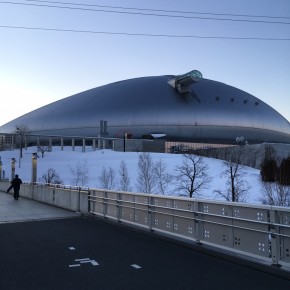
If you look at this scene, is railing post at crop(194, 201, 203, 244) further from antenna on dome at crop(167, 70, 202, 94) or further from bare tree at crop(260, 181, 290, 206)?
antenna on dome at crop(167, 70, 202, 94)

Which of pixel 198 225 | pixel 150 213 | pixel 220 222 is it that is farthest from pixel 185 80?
pixel 220 222

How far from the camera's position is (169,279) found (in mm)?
6820

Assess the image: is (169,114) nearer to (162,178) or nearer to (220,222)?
(162,178)

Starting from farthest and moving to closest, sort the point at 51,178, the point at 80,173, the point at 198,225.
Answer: the point at 80,173 → the point at 51,178 → the point at 198,225

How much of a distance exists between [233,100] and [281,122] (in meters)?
15.0

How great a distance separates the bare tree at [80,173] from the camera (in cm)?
4441

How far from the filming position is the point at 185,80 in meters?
94.7

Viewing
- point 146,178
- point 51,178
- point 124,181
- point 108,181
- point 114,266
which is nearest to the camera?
point 114,266

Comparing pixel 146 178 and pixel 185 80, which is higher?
pixel 185 80

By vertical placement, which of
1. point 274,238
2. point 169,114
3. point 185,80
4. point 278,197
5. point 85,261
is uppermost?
point 185,80

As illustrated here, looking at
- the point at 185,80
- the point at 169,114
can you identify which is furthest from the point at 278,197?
the point at 185,80

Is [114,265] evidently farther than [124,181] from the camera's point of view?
No

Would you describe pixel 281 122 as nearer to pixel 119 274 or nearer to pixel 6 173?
pixel 6 173

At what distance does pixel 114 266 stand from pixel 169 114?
3322 inches
